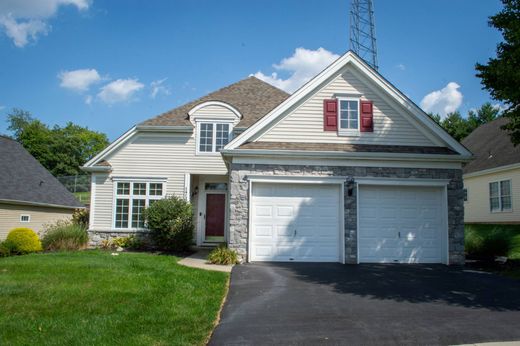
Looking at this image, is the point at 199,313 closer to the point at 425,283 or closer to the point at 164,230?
the point at 425,283

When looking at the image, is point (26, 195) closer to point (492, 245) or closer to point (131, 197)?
point (131, 197)

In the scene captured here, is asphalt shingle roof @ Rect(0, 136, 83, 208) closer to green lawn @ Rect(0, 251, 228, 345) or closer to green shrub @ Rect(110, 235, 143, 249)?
green shrub @ Rect(110, 235, 143, 249)

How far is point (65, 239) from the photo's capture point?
15172 mm

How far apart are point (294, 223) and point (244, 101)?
8.50 m

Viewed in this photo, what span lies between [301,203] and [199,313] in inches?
249

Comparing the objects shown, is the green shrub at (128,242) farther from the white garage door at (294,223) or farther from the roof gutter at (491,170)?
the roof gutter at (491,170)

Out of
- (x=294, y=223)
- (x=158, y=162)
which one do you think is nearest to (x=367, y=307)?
(x=294, y=223)

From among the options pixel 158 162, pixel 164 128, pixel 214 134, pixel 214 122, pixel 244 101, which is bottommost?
pixel 158 162

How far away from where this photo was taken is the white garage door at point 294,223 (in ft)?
39.1

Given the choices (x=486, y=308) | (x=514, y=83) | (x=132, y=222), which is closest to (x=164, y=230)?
(x=132, y=222)

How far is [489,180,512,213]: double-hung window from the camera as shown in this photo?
19906 millimetres

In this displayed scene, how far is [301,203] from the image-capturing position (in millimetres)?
12094

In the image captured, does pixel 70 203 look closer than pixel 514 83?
No

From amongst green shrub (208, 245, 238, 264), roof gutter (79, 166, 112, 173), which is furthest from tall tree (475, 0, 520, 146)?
roof gutter (79, 166, 112, 173)
